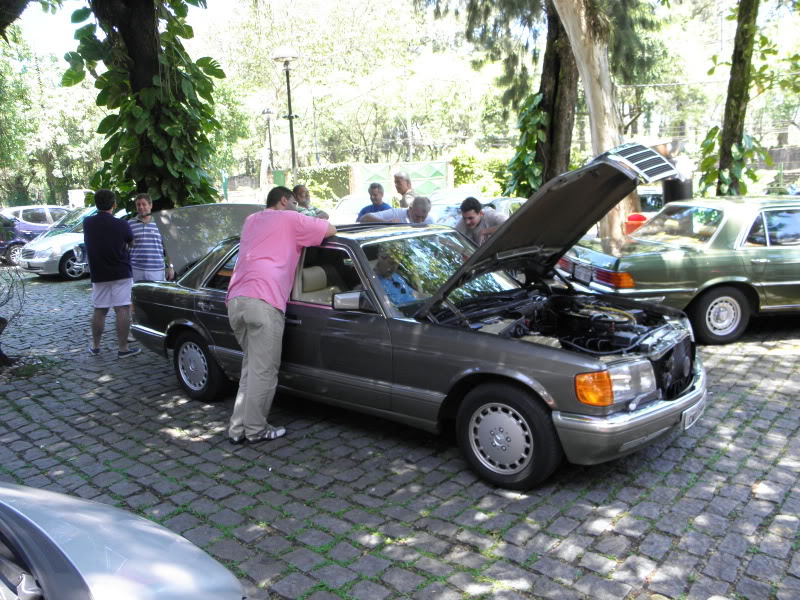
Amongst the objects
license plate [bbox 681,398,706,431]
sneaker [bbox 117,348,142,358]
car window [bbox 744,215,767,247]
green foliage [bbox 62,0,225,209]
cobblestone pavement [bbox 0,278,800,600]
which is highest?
green foliage [bbox 62,0,225,209]

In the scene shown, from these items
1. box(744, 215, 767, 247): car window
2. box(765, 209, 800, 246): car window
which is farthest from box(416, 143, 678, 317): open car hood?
box(765, 209, 800, 246): car window

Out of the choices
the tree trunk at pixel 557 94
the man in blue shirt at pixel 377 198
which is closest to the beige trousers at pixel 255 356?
the man in blue shirt at pixel 377 198

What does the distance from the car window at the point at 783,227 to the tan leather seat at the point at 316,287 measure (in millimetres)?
5007

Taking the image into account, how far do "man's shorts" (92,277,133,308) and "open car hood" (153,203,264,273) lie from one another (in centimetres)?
81

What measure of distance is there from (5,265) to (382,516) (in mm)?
6084

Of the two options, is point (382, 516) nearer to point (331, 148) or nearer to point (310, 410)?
point (310, 410)

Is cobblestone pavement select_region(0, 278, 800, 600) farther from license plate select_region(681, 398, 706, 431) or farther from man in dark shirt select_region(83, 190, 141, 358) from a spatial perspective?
man in dark shirt select_region(83, 190, 141, 358)

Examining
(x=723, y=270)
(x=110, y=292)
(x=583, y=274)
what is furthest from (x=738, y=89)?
(x=110, y=292)

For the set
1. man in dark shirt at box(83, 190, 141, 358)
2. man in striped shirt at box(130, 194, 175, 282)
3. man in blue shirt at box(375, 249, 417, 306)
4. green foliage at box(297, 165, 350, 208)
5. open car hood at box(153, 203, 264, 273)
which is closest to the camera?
man in blue shirt at box(375, 249, 417, 306)

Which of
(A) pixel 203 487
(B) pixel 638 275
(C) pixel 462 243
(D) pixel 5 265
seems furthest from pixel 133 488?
(B) pixel 638 275

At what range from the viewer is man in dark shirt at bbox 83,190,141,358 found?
759cm

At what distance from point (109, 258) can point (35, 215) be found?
1541 centimetres

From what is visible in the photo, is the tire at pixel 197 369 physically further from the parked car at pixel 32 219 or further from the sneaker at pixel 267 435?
the parked car at pixel 32 219

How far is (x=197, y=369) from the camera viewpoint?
6297 mm
